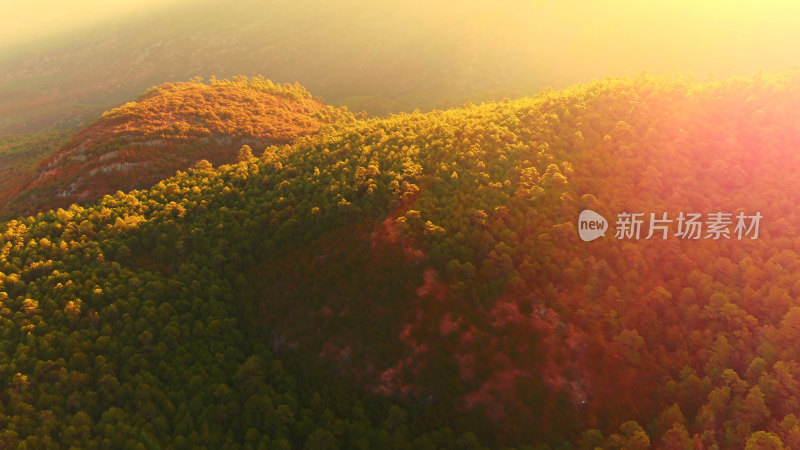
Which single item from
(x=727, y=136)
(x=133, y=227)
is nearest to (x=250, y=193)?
(x=133, y=227)

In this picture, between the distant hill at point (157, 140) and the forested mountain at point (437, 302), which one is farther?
the distant hill at point (157, 140)

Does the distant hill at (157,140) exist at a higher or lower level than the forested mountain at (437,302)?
higher

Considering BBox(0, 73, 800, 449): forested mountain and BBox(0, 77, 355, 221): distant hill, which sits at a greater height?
BBox(0, 77, 355, 221): distant hill

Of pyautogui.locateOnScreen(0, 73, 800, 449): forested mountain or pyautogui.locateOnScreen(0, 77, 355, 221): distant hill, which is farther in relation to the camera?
pyautogui.locateOnScreen(0, 77, 355, 221): distant hill

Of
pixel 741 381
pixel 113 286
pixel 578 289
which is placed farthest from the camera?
pixel 113 286

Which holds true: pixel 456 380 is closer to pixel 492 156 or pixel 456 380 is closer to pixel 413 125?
pixel 492 156
